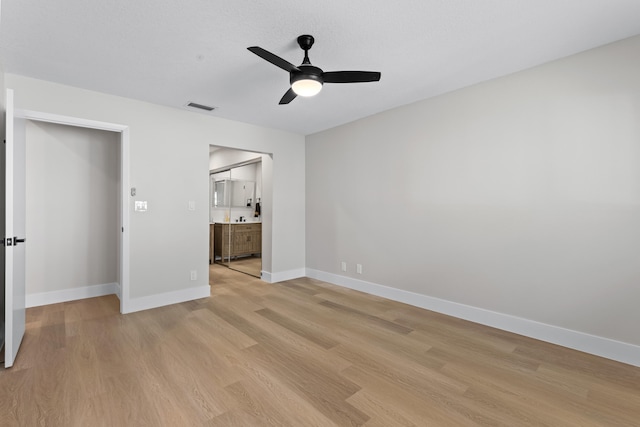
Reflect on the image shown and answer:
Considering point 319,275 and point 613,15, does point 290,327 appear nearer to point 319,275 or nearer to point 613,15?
point 319,275

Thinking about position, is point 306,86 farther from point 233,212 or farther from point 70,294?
point 233,212

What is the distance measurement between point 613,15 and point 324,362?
3329 mm

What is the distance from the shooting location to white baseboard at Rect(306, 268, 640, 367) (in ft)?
7.98

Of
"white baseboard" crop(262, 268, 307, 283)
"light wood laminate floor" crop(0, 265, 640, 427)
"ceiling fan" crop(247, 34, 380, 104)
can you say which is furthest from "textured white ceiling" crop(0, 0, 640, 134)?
"white baseboard" crop(262, 268, 307, 283)

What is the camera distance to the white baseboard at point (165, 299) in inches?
141

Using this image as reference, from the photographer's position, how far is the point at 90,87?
3244 millimetres

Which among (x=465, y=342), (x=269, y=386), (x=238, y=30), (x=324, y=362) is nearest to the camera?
(x=269, y=386)

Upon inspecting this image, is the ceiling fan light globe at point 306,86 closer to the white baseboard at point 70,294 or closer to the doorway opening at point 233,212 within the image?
the white baseboard at point 70,294

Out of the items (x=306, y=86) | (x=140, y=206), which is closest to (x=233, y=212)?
(x=140, y=206)

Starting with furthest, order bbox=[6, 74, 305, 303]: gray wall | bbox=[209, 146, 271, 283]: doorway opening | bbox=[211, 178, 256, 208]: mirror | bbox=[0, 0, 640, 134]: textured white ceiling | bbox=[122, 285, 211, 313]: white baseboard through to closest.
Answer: bbox=[211, 178, 256, 208]: mirror < bbox=[209, 146, 271, 283]: doorway opening < bbox=[122, 285, 211, 313]: white baseboard < bbox=[6, 74, 305, 303]: gray wall < bbox=[0, 0, 640, 134]: textured white ceiling

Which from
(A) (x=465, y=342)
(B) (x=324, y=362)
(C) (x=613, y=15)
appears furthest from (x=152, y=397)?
(C) (x=613, y=15)

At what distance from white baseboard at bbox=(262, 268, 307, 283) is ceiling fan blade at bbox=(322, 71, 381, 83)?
341cm

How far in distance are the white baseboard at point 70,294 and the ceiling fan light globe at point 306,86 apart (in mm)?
3864

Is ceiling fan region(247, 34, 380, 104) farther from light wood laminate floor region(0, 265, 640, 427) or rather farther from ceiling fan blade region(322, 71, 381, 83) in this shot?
light wood laminate floor region(0, 265, 640, 427)
